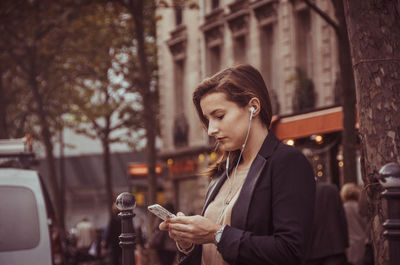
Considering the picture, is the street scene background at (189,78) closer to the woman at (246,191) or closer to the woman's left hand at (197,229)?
the woman at (246,191)

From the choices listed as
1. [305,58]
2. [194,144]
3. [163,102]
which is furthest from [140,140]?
[305,58]

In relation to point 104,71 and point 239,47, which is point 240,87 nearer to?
point 239,47

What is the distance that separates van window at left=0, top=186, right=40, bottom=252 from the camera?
7.79 m

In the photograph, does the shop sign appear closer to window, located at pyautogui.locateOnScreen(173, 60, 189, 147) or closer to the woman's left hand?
window, located at pyautogui.locateOnScreen(173, 60, 189, 147)

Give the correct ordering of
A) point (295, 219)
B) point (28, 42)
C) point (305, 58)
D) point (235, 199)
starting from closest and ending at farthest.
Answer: point (295, 219) → point (235, 199) → point (305, 58) → point (28, 42)

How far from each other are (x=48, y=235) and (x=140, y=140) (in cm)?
3039

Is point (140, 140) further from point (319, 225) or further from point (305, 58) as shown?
point (319, 225)

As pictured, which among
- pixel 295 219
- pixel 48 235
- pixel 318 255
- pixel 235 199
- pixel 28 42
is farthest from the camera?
pixel 28 42

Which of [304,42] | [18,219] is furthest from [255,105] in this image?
[304,42]

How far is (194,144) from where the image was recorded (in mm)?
31750

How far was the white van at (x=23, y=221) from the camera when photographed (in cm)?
778

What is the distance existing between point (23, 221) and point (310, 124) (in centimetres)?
1237

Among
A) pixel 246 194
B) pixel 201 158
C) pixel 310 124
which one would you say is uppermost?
pixel 310 124

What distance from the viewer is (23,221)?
798cm
